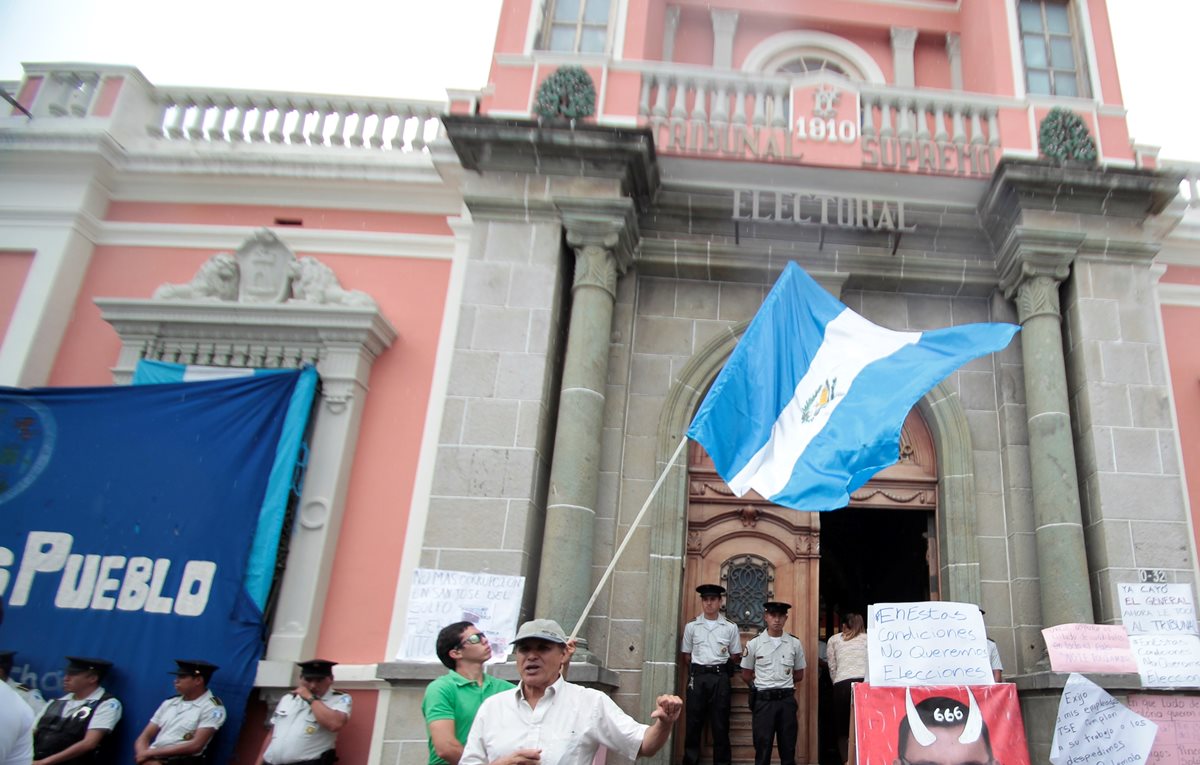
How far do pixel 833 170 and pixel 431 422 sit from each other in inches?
174

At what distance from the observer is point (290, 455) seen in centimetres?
775

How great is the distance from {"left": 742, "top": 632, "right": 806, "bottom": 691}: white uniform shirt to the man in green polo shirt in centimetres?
310

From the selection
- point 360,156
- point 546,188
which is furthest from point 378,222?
point 546,188

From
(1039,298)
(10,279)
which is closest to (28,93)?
(10,279)

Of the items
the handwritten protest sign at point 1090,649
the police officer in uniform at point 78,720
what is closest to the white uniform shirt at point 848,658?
the handwritten protest sign at point 1090,649

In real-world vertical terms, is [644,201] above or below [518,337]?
above

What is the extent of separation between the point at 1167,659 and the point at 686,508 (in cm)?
381

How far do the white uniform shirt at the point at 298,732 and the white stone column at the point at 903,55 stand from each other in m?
9.21

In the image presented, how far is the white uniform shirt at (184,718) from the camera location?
21.5ft

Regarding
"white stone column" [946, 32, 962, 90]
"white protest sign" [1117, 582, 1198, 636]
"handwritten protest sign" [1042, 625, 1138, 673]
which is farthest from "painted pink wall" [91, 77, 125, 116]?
"white protest sign" [1117, 582, 1198, 636]

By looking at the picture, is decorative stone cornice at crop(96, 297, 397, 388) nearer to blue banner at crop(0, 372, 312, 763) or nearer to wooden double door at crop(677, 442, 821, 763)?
blue banner at crop(0, 372, 312, 763)

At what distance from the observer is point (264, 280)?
8.67 m

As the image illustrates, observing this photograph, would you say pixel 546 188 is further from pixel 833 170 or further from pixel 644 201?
pixel 833 170

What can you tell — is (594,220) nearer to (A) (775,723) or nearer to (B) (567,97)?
(B) (567,97)
